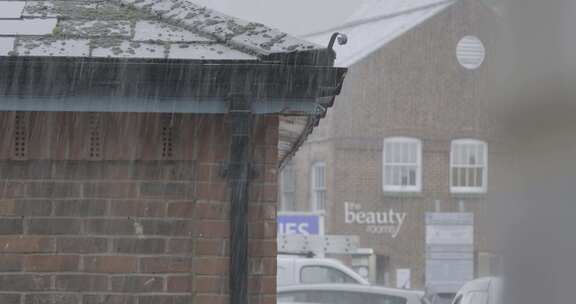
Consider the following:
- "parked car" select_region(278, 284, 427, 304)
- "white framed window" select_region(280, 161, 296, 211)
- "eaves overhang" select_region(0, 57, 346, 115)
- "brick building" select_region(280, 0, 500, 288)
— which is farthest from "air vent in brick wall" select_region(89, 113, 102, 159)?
"white framed window" select_region(280, 161, 296, 211)

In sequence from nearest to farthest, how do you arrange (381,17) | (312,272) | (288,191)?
(312,272) < (288,191) < (381,17)

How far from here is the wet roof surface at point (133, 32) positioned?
3576mm

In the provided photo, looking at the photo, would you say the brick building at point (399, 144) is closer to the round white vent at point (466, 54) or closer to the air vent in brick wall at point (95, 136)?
the round white vent at point (466, 54)

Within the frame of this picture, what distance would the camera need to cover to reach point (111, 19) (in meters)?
4.01

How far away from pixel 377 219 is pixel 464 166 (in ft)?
12.2

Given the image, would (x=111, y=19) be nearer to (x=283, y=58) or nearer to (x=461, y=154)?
(x=283, y=58)

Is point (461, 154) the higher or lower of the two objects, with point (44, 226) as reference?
higher

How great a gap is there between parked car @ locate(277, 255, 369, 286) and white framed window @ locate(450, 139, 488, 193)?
16.2 m

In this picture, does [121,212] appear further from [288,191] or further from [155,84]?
[288,191]

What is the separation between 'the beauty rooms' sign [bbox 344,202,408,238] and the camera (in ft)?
103

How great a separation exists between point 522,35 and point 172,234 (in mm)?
3195

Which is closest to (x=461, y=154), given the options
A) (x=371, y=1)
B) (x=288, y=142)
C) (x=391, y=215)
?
(x=391, y=215)

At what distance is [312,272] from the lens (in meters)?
16.3

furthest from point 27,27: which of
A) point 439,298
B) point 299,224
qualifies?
point 299,224
